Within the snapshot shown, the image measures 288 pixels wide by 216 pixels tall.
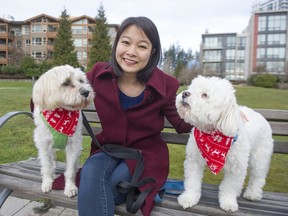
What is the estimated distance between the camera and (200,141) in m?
2.48

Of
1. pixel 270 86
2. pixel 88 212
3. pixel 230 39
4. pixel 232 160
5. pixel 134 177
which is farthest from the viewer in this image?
pixel 230 39

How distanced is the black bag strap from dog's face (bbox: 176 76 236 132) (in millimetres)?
593

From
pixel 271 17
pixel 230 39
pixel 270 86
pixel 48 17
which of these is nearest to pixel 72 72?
pixel 270 86

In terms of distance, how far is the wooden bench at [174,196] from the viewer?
7.87 feet

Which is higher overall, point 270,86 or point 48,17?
point 48,17

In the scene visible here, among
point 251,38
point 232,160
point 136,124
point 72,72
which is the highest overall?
point 251,38

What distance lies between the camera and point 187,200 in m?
2.44

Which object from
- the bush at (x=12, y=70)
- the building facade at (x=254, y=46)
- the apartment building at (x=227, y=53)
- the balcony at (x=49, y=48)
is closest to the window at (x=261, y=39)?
the building facade at (x=254, y=46)

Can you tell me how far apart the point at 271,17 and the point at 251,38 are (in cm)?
541

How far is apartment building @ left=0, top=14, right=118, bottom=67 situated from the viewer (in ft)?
170

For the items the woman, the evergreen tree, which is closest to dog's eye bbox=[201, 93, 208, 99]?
the woman

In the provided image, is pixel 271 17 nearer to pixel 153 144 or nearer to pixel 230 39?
pixel 230 39

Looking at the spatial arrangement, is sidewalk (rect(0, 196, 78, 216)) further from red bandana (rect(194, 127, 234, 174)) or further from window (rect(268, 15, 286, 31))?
window (rect(268, 15, 286, 31))

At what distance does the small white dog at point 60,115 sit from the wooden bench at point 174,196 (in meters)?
0.19
